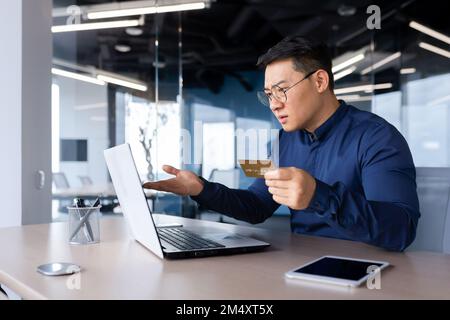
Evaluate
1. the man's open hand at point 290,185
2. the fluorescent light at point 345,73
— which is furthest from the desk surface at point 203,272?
the fluorescent light at point 345,73

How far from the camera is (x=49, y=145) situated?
2727mm

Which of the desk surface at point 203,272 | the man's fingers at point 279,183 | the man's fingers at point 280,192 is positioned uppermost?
the man's fingers at point 279,183

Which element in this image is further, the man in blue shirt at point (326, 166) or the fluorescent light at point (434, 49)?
the fluorescent light at point (434, 49)

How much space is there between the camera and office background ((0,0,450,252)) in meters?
2.57

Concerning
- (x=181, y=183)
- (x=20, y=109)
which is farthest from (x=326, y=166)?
(x=20, y=109)

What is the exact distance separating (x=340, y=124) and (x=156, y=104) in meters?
3.90

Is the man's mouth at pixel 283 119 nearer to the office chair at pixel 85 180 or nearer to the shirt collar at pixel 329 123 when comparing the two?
the shirt collar at pixel 329 123

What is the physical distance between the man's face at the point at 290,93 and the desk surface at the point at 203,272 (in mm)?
434

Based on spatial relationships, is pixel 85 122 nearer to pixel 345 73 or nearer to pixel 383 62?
pixel 345 73

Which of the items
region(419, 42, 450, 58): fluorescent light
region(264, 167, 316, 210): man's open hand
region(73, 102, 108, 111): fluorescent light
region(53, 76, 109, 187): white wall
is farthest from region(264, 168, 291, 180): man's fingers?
region(419, 42, 450, 58): fluorescent light

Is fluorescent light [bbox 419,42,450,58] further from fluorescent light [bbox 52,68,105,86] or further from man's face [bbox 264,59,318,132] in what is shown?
man's face [bbox 264,59,318,132]

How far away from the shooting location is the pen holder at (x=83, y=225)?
1502 mm

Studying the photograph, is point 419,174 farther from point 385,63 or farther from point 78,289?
point 385,63
